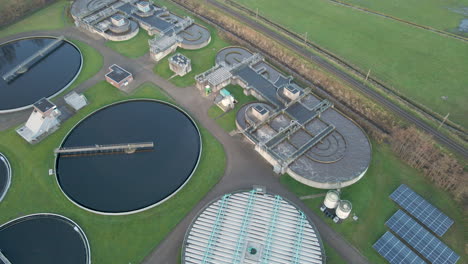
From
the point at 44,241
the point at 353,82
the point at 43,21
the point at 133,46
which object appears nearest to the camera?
the point at 44,241

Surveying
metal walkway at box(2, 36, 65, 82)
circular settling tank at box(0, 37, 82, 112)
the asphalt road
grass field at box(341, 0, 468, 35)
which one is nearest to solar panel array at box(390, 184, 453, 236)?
the asphalt road

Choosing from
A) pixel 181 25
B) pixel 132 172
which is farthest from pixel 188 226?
pixel 181 25

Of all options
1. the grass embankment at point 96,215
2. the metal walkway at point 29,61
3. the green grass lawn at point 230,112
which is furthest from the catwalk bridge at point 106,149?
the metal walkway at point 29,61

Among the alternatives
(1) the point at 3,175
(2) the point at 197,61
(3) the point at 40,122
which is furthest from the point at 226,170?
(1) the point at 3,175

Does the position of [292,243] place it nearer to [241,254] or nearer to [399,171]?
[241,254]

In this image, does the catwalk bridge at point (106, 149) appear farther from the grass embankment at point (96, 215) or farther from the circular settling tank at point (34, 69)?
the circular settling tank at point (34, 69)

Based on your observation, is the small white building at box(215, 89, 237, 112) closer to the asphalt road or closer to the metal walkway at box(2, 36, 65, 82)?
the asphalt road

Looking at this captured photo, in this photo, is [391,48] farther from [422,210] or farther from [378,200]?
[422,210]
